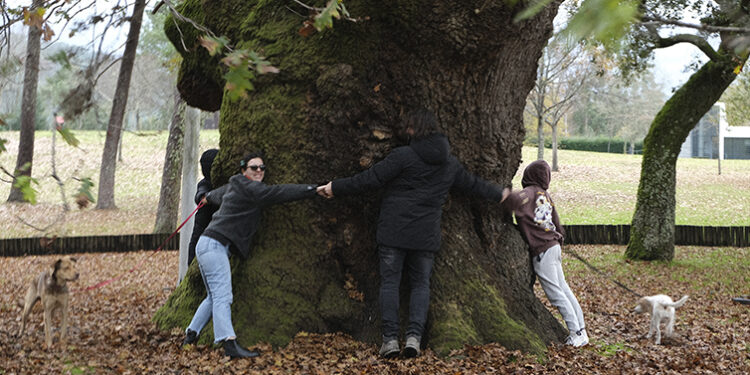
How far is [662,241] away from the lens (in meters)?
12.9

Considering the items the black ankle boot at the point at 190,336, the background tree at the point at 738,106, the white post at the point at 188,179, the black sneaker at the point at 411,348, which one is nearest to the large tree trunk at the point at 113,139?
the white post at the point at 188,179

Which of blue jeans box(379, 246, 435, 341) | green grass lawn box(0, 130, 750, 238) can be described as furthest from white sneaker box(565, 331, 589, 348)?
green grass lawn box(0, 130, 750, 238)

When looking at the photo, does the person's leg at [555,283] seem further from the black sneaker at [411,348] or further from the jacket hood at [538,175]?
the black sneaker at [411,348]

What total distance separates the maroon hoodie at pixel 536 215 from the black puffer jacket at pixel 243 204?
6.51ft

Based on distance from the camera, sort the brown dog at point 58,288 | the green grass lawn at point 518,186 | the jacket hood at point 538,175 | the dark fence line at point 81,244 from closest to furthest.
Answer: the brown dog at point 58,288, the jacket hood at point 538,175, the dark fence line at point 81,244, the green grass lawn at point 518,186

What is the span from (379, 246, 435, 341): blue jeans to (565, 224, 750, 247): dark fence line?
1178cm

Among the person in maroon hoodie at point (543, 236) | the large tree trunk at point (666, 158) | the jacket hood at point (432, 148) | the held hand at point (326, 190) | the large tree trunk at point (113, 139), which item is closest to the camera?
the jacket hood at point (432, 148)

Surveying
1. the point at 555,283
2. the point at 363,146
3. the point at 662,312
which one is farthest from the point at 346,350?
the point at 662,312

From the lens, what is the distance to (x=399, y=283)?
201 inches

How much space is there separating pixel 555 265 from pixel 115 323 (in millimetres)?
4541

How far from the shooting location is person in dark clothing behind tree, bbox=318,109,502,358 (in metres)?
4.97

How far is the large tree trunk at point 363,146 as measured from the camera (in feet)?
17.3

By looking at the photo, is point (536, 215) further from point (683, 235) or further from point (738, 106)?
point (738, 106)

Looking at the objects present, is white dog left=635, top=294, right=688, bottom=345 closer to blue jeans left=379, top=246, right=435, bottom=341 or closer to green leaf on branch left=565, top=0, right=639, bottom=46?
blue jeans left=379, top=246, right=435, bottom=341
